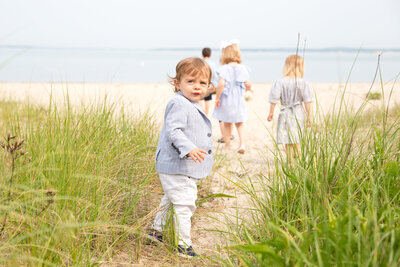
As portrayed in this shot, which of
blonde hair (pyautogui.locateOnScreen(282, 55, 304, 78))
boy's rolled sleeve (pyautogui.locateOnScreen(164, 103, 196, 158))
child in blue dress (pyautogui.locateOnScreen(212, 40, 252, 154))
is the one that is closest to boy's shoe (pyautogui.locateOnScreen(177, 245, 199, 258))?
boy's rolled sleeve (pyautogui.locateOnScreen(164, 103, 196, 158))

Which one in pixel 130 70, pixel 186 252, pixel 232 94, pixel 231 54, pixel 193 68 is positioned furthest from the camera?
pixel 130 70

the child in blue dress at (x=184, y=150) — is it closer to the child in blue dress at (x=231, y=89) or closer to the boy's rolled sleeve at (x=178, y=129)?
the boy's rolled sleeve at (x=178, y=129)

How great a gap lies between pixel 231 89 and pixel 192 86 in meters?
3.46

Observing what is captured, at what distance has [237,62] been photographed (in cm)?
614

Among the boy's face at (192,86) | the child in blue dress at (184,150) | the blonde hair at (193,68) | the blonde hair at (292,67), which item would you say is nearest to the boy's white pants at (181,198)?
the child in blue dress at (184,150)

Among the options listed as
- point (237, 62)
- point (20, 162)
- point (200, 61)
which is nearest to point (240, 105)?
point (237, 62)

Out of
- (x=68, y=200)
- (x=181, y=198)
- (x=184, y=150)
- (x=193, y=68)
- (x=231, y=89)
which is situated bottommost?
(x=181, y=198)

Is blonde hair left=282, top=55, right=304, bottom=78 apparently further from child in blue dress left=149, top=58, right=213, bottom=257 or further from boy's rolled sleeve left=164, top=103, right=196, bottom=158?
boy's rolled sleeve left=164, top=103, right=196, bottom=158

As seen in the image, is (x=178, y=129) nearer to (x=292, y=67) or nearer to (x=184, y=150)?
(x=184, y=150)

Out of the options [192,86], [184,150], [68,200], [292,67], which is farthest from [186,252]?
[292,67]

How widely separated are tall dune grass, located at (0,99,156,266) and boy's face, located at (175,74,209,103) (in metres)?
0.65

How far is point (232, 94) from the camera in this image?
6113 millimetres

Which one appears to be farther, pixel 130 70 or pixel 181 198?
pixel 130 70

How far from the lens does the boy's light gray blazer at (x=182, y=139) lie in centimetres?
254
